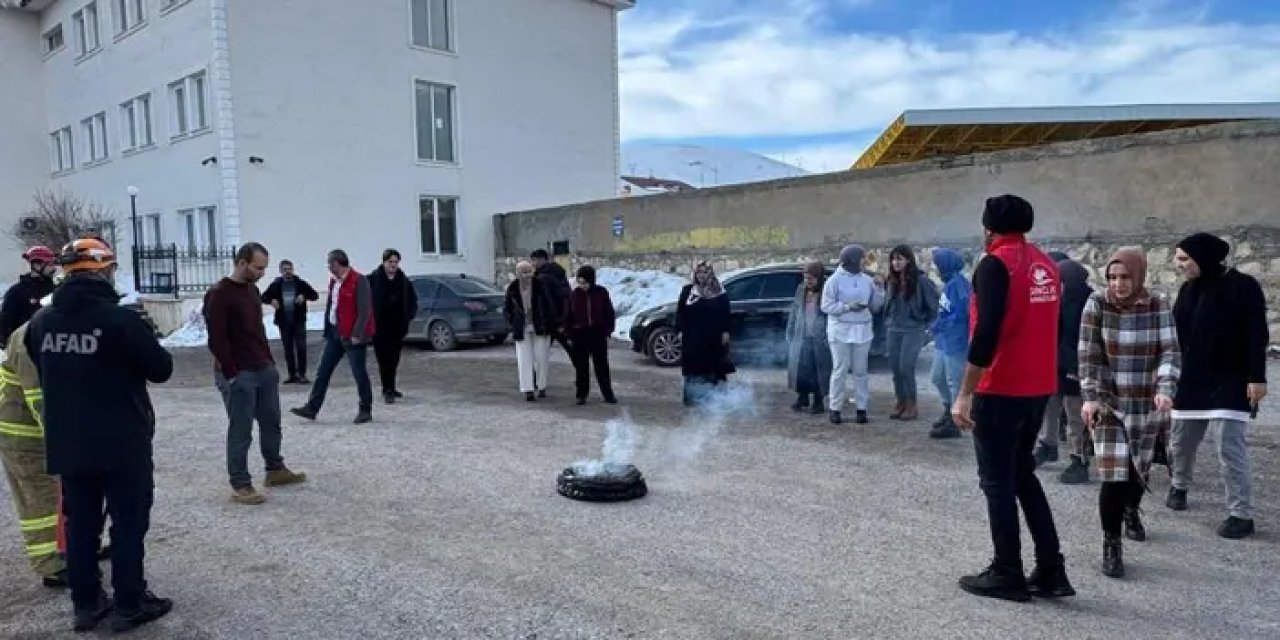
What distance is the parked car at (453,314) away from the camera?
51.5 feet

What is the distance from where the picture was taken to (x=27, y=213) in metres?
31.2

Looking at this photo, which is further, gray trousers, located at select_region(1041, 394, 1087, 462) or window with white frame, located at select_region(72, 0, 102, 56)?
window with white frame, located at select_region(72, 0, 102, 56)

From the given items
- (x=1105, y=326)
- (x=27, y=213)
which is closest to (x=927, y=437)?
(x=1105, y=326)

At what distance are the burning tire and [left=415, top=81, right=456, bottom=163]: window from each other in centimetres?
2039

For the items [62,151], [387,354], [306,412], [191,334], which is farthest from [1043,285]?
[62,151]

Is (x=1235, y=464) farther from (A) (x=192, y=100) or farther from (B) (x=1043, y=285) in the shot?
(A) (x=192, y=100)

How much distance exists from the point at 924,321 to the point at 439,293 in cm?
1016

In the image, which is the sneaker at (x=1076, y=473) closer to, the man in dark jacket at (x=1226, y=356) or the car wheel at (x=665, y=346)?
the man in dark jacket at (x=1226, y=356)

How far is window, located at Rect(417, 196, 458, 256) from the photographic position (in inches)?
992

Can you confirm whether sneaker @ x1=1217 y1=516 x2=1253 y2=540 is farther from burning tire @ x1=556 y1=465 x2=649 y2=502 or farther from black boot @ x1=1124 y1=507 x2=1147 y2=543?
burning tire @ x1=556 y1=465 x2=649 y2=502

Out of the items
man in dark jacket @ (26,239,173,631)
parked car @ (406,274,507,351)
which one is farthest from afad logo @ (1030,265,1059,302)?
parked car @ (406,274,507,351)

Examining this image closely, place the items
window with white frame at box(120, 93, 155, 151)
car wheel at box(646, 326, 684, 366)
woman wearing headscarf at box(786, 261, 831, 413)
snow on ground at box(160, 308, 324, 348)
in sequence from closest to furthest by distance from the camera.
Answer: woman wearing headscarf at box(786, 261, 831, 413), car wheel at box(646, 326, 684, 366), snow on ground at box(160, 308, 324, 348), window with white frame at box(120, 93, 155, 151)

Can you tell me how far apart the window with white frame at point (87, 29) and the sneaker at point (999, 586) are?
30444 millimetres

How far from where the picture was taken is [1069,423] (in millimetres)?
6273
